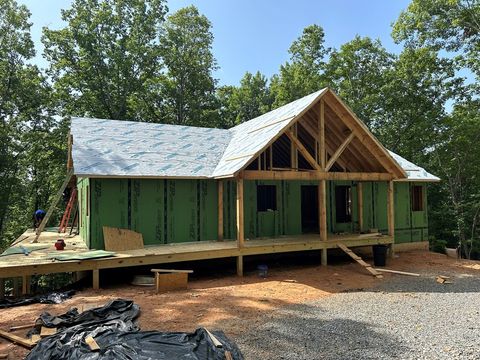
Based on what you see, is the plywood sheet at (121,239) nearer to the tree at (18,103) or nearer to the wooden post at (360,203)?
the wooden post at (360,203)

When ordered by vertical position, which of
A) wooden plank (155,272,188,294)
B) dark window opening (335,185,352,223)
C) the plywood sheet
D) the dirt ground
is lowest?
the dirt ground

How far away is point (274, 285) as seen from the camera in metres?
8.85

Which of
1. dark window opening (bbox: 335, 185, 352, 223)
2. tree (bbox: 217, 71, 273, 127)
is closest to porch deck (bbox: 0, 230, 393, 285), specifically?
dark window opening (bbox: 335, 185, 352, 223)

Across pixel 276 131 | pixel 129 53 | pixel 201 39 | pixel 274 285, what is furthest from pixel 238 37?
pixel 274 285

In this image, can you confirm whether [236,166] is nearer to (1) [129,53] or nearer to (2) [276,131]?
(2) [276,131]

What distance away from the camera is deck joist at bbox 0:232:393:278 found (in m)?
7.91

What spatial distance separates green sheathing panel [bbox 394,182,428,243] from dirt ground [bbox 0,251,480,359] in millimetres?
2862

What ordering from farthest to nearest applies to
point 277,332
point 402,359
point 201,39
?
point 201,39 → point 277,332 → point 402,359

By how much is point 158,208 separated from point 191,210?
1.09m

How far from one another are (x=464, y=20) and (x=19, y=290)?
88.4 ft

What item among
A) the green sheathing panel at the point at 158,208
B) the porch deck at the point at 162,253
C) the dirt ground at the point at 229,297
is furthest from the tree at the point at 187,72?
the dirt ground at the point at 229,297

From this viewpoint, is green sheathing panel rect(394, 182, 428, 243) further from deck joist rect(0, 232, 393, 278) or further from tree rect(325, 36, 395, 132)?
tree rect(325, 36, 395, 132)

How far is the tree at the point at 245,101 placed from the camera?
32344mm

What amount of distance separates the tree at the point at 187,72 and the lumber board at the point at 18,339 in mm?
23636
